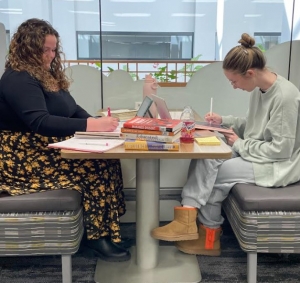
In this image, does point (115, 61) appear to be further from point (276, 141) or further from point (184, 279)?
point (184, 279)

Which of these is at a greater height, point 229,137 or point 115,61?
point 115,61

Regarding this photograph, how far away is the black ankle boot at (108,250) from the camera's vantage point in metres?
1.85

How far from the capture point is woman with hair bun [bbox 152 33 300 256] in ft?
5.45

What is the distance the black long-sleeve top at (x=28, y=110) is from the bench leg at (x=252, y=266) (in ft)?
2.98

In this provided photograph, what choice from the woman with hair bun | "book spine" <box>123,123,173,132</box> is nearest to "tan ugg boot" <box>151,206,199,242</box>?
the woman with hair bun

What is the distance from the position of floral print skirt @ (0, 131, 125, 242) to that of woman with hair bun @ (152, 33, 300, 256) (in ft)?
1.02

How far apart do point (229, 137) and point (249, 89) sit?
245mm

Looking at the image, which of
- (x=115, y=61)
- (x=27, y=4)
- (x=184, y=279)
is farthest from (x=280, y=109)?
(x=27, y=4)

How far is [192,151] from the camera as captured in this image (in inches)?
54.2

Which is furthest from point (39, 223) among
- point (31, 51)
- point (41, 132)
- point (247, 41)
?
point (247, 41)

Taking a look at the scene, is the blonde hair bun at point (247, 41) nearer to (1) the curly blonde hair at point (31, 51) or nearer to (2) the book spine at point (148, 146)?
(2) the book spine at point (148, 146)

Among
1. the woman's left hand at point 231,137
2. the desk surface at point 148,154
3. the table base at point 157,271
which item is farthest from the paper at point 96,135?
the table base at point 157,271

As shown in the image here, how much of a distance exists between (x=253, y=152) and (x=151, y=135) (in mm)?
587

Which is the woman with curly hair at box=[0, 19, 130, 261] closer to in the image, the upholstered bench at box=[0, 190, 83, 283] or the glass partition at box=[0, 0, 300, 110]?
the upholstered bench at box=[0, 190, 83, 283]
